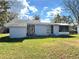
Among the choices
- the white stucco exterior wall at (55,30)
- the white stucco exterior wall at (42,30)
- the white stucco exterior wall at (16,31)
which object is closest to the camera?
the white stucco exterior wall at (16,31)

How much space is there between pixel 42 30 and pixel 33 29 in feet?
6.08

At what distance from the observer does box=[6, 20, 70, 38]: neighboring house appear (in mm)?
39384

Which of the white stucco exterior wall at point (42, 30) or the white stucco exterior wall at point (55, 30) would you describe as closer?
the white stucco exterior wall at point (42, 30)

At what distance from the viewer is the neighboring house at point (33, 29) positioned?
129ft

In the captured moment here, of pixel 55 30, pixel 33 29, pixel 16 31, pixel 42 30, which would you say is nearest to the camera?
pixel 16 31

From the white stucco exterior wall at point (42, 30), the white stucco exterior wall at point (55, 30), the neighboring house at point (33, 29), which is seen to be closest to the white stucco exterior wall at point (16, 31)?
the neighboring house at point (33, 29)

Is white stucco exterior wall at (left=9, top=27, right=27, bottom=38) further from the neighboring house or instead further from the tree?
the tree

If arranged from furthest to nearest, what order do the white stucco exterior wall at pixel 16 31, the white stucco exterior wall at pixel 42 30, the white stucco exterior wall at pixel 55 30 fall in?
the white stucco exterior wall at pixel 55 30 < the white stucco exterior wall at pixel 42 30 < the white stucco exterior wall at pixel 16 31

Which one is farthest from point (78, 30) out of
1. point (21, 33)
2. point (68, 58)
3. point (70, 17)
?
point (68, 58)

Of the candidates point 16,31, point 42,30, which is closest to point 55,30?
point 42,30

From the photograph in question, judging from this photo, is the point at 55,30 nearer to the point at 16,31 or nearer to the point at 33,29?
the point at 33,29

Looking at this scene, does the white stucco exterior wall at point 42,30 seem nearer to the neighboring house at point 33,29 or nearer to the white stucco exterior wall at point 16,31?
the neighboring house at point 33,29

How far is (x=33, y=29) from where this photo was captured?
44.0 meters

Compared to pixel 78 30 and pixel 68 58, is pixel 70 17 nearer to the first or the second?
pixel 78 30
